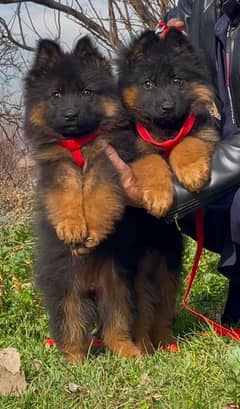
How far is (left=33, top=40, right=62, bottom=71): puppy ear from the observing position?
13.4ft

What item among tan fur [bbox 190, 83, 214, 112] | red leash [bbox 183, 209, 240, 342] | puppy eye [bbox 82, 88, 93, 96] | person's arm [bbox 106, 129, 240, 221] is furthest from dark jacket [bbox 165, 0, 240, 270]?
puppy eye [bbox 82, 88, 93, 96]

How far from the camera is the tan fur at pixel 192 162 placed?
390cm

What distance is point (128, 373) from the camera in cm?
374

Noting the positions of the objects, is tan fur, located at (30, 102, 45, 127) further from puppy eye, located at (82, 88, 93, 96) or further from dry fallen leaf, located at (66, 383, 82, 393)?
dry fallen leaf, located at (66, 383, 82, 393)

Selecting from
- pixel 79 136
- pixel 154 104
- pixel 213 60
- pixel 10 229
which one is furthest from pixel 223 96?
pixel 10 229

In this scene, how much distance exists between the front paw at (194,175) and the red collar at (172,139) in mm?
186

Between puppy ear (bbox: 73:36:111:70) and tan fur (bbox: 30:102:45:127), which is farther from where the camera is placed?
puppy ear (bbox: 73:36:111:70)

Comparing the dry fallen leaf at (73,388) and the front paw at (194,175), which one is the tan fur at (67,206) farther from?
the dry fallen leaf at (73,388)

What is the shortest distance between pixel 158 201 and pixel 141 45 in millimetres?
909

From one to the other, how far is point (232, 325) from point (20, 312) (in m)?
1.37

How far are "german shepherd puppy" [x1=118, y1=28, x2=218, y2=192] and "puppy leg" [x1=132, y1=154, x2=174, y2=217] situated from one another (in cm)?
6

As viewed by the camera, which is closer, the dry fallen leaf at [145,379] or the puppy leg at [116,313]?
the dry fallen leaf at [145,379]

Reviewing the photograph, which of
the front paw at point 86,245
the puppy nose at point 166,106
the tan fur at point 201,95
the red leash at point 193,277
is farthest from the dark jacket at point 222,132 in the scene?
the front paw at point 86,245

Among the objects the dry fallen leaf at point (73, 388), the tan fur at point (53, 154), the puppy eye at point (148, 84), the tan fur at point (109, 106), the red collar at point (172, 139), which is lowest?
the dry fallen leaf at point (73, 388)
